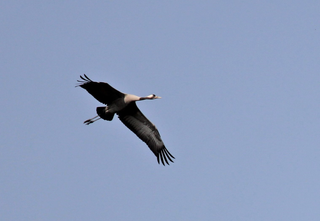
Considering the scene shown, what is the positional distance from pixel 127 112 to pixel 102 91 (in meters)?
1.86

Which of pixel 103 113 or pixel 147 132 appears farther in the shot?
pixel 147 132

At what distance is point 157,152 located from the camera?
82.3 feet

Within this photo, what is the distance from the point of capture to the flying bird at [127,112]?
23.1 metres

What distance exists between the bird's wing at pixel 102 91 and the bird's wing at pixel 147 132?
4.72 ft

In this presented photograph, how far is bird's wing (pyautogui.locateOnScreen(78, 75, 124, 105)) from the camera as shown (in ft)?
74.3

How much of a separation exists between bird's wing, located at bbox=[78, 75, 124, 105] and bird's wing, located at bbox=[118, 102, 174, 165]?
1.44 meters

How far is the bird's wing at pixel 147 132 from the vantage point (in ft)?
81.5

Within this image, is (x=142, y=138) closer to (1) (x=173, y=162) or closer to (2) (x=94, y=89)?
(1) (x=173, y=162)

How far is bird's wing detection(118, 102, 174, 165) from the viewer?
24828 mm

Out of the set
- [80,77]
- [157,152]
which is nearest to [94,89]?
[80,77]

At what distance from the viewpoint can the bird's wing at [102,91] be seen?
22656 mm

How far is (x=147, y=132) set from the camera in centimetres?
2523

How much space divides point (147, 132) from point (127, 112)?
53.2 inches

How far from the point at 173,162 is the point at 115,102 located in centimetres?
369
